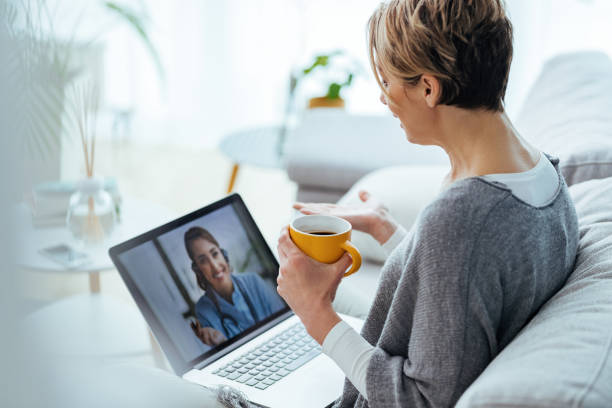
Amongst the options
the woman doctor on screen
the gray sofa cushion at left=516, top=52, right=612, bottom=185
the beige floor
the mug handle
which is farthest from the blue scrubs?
the beige floor

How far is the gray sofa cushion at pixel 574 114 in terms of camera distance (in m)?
1.17

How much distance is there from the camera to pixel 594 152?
3.80ft

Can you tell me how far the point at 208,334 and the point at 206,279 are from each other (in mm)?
91

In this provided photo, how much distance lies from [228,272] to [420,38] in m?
0.53

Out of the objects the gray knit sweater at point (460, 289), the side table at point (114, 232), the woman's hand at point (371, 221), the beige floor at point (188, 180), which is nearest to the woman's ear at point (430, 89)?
the gray knit sweater at point (460, 289)

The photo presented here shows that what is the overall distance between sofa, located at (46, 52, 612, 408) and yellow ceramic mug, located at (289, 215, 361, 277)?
226 millimetres

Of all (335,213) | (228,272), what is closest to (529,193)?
(335,213)

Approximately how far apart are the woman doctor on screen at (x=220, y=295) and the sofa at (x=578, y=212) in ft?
0.66

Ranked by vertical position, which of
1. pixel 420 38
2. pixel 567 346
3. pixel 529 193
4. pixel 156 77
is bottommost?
pixel 156 77

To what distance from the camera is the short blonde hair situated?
745 millimetres

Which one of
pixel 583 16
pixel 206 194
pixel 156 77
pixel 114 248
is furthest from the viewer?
pixel 156 77

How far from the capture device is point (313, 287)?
0.85 metres

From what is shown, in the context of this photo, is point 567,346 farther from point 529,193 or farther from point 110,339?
point 110,339

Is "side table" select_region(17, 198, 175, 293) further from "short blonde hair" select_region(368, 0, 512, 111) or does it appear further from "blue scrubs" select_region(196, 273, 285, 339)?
"short blonde hair" select_region(368, 0, 512, 111)
